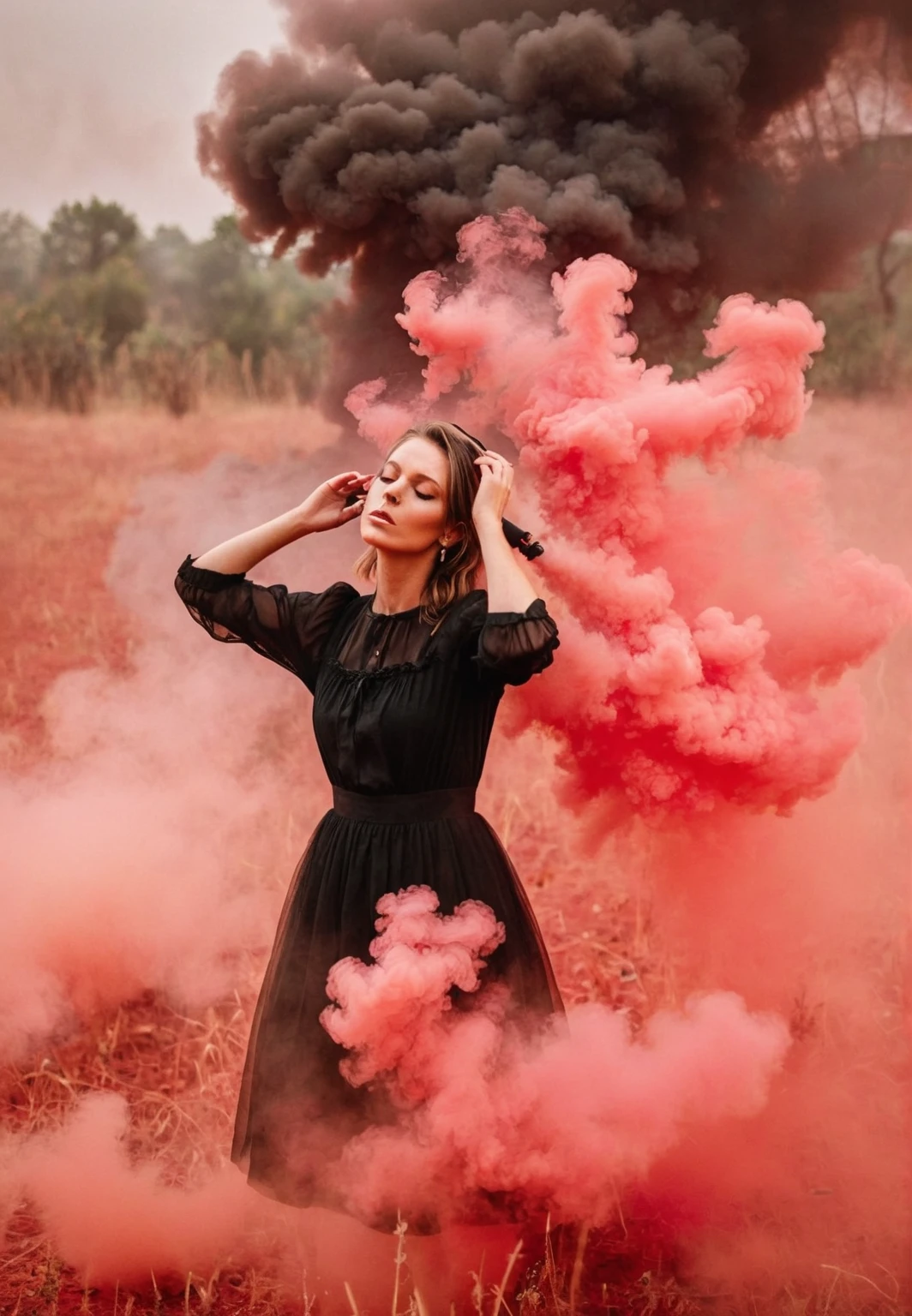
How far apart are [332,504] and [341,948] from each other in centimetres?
100

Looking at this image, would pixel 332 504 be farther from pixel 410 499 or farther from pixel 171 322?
pixel 171 322

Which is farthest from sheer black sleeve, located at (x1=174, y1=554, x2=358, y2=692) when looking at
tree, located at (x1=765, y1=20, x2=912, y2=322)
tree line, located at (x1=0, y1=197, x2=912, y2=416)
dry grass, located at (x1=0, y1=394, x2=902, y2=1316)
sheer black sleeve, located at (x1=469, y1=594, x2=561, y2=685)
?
tree line, located at (x1=0, y1=197, x2=912, y2=416)

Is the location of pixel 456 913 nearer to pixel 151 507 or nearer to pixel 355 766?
pixel 355 766

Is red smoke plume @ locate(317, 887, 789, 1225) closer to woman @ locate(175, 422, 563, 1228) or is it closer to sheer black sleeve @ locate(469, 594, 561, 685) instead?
woman @ locate(175, 422, 563, 1228)

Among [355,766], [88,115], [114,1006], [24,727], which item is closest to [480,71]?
[88,115]

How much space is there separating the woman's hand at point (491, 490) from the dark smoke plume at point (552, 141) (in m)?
1.11

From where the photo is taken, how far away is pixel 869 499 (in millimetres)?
5414

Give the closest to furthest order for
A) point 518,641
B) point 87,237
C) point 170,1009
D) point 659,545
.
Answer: point 518,641 → point 659,545 → point 170,1009 → point 87,237

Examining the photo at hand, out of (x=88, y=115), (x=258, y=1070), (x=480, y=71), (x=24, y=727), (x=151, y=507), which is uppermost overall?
(x=88, y=115)

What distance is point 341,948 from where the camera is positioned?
239 cm

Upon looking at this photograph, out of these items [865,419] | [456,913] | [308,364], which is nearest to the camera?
[456,913]

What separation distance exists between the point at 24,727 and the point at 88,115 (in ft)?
7.99

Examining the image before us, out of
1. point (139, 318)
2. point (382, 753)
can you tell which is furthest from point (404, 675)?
point (139, 318)

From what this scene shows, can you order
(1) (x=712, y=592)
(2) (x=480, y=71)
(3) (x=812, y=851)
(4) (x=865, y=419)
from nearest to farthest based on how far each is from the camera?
(1) (x=712, y=592)
(3) (x=812, y=851)
(2) (x=480, y=71)
(4) (x=865, y=419)
